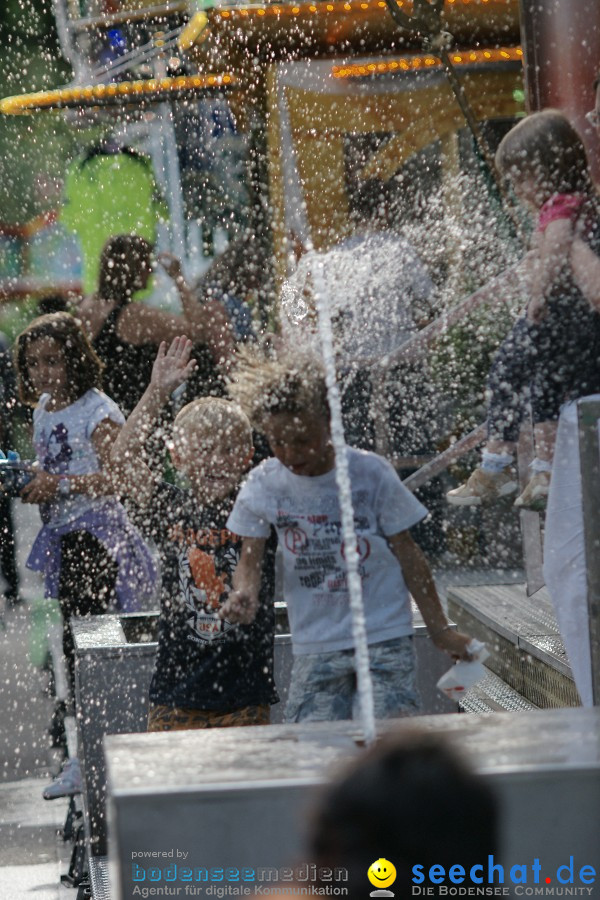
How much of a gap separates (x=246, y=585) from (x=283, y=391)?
0.50 meters

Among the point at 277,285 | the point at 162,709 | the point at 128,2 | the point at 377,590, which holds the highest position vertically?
the point at 128,2

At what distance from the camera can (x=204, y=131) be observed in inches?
404

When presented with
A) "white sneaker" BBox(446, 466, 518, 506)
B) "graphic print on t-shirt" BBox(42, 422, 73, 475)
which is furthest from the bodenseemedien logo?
"graphic print on t-shirt" BBox(42, 422, 73, 475)

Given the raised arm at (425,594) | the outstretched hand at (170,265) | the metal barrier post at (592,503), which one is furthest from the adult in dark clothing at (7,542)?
the metal barrier post at (592,503)

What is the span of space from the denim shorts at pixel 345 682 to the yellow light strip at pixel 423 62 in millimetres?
5660

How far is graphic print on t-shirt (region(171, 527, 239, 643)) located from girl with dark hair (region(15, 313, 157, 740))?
4.16 ft

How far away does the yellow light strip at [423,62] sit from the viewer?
8.23 m

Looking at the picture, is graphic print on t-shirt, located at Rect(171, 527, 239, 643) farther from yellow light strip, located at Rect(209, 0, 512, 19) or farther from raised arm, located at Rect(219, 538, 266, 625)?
yellow light strip, located at Rect(209, 0, 512, 19)

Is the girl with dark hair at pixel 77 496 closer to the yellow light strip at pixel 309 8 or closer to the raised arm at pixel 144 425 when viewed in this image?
the raised arm at pixel 144 425

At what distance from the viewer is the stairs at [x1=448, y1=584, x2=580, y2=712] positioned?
397 centimetres

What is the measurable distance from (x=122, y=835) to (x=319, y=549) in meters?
1.73

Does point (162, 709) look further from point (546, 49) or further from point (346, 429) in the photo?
point (346, 429)

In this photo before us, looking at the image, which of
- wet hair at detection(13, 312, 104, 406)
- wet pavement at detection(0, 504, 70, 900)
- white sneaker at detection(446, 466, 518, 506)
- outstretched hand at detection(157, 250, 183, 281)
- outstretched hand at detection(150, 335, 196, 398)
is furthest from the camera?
outstretched hand at detection(157, 250, 183, 281)

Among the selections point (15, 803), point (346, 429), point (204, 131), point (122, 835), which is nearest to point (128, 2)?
→ point (204, 131)
